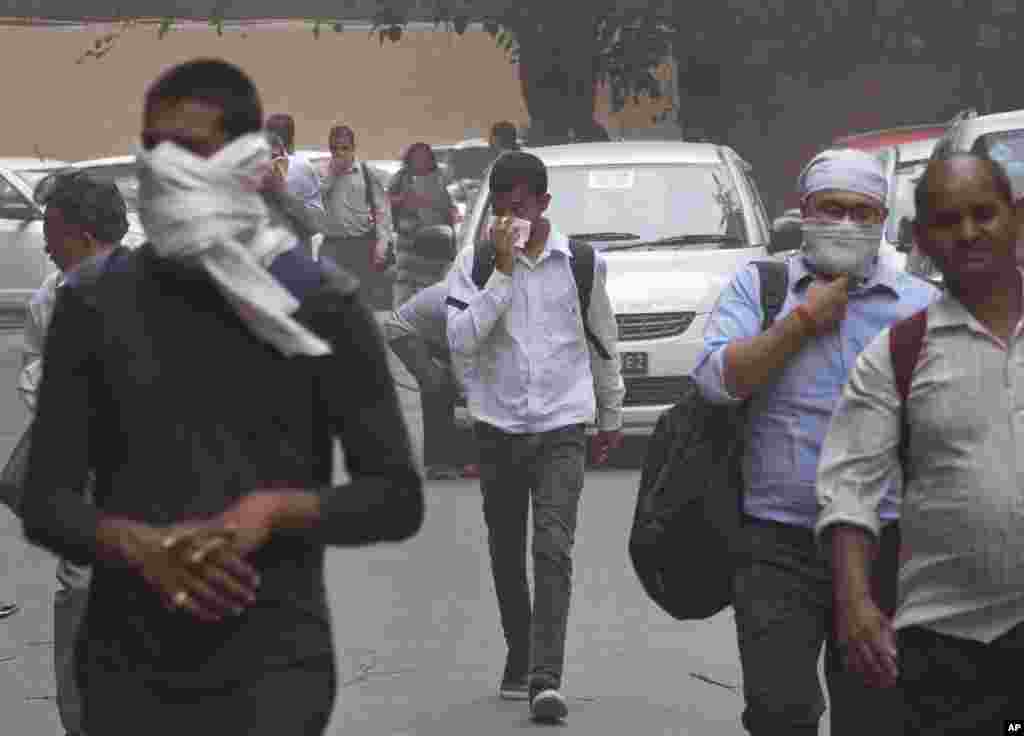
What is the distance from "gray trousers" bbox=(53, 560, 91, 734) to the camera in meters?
6.88

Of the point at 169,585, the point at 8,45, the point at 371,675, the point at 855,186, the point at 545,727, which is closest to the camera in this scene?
the point at 169,585

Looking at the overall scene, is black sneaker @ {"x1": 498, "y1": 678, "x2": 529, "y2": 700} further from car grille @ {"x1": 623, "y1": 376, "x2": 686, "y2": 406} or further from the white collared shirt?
car grille @ {"x1": 623, "y1": 376, "x2": 686, "y2": 406}

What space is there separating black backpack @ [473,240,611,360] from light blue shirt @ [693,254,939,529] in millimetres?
2800

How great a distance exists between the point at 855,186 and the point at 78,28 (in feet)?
141

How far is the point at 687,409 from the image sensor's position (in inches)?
228

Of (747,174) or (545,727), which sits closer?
(545,727)

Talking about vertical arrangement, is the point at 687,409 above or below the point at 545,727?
Answer: above

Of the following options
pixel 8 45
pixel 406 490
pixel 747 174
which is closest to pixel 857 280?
pixel 406 490

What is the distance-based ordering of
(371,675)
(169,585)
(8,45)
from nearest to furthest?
(169,585) < (371,675) < (8,45)

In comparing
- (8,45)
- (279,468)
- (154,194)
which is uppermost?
(154,194)

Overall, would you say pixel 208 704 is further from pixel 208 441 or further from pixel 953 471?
pixel 953 471

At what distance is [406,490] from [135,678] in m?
0.47

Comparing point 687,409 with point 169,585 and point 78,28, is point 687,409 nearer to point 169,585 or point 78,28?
point 169,585

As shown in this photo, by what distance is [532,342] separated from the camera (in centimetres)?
857
